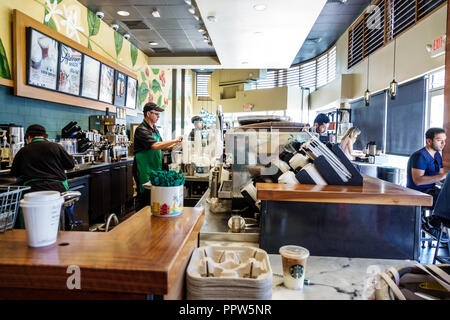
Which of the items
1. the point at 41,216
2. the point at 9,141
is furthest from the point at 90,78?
the point at 41,216

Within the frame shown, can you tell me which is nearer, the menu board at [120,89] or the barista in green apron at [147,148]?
the barista in green apron at [147,148]

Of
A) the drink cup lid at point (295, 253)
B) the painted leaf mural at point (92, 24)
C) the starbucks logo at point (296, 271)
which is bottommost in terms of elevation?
the starbucks logo at point (296, 271)

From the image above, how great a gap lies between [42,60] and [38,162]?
188cm

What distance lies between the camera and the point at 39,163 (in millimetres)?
2830

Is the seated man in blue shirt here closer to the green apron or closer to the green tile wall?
the green apron

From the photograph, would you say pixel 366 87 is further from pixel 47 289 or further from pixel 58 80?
pixel 47 289

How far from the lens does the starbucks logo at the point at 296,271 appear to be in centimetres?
104

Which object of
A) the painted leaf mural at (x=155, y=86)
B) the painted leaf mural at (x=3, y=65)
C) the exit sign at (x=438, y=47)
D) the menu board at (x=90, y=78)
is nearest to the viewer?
the painted leaf mural at (x=3, y=65)

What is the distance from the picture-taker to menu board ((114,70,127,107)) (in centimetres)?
612

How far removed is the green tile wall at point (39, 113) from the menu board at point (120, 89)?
3.01 ft

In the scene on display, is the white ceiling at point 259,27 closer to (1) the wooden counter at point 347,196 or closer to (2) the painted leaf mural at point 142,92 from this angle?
(2) the painted leaf mural at point 142,92

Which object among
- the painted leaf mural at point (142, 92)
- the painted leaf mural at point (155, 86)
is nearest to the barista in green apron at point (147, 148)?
the painted leaf mural at point (142, 92)

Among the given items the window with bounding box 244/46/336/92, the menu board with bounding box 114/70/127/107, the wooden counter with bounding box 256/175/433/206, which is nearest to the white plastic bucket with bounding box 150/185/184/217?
the wooden counter with bounding box 256/175/433/206

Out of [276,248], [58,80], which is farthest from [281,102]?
[276,248]
